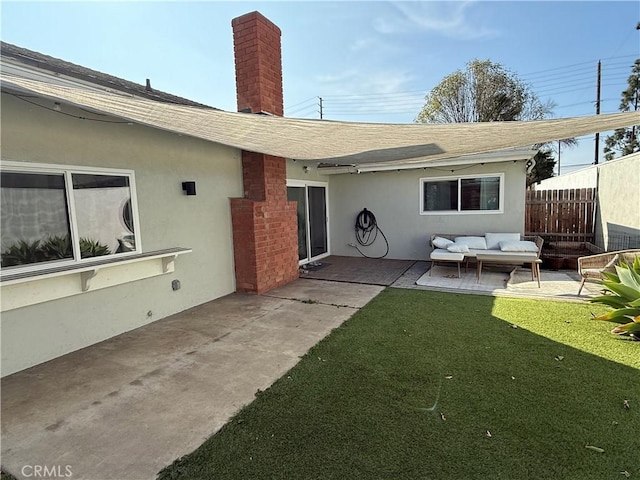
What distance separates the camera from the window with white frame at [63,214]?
4.01 metres

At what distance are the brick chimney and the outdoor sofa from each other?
3914 millimetres

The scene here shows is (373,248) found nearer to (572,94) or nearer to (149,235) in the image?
(149,235)

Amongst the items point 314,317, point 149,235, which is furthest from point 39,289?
point 314,317

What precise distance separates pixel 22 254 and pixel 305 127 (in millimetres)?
3798

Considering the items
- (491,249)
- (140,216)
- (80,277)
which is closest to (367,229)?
(491,249)

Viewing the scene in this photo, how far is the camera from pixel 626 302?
15.9 ft

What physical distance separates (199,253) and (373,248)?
250 inches

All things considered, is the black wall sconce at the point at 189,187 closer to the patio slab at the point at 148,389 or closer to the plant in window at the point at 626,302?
the patio slab at the point at 148,389

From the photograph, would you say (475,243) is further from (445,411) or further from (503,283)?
(445,411)

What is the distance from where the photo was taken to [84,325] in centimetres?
A: 473

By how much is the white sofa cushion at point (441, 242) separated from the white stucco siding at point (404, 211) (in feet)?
3.51

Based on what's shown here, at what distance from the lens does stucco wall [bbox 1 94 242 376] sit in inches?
160

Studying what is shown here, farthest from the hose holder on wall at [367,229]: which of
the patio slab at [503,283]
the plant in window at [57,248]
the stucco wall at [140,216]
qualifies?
the plant in window at [57,248]

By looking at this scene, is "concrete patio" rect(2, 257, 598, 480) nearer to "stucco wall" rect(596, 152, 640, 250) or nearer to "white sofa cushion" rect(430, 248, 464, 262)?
"white sofa cushion" rect(430, 248, 464, 262)
